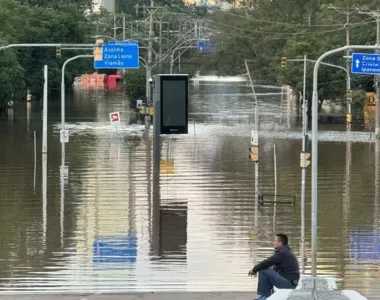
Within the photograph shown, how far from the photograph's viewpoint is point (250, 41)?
353ft

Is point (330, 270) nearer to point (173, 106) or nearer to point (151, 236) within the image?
point (151, 236)

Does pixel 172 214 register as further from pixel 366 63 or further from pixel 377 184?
pixel 377 184

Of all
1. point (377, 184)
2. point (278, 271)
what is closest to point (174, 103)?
point (377, 184)

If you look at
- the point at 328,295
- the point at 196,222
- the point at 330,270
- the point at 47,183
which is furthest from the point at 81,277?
the point at 47,183

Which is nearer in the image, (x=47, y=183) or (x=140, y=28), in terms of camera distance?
(x=47, y=183)

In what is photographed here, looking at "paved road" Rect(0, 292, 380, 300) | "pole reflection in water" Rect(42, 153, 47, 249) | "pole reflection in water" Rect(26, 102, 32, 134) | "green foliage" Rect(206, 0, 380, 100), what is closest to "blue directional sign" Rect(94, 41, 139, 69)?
"pole reflection in water" Rect(42, 153, 47, 249)

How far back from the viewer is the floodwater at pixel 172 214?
20156 millimetres

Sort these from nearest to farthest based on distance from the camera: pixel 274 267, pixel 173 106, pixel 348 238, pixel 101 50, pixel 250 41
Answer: pixel 274 267 < pixel 348 238 < pixel 173 106 < pixel 101 50 < pixel 250 41

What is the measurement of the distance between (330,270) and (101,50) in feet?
91.2

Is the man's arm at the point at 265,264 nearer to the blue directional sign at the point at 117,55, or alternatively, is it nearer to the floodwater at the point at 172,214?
the floodwater at the point at 172,214

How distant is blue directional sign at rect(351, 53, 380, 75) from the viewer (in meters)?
29.7

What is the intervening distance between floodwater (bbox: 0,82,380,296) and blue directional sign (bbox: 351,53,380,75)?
4651 millimetres

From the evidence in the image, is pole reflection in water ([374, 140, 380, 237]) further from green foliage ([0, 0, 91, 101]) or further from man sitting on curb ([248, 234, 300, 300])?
green foliage ([0, 0, 91, 101])

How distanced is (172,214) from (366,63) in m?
8.26
